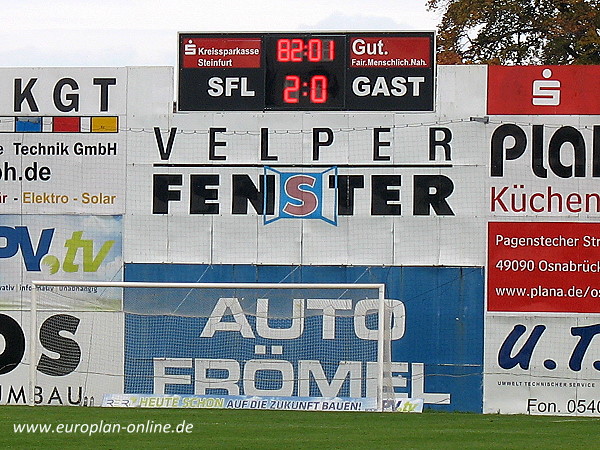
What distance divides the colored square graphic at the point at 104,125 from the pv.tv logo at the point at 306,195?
2.44m

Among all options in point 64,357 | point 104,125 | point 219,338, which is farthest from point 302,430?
Answer: point 104,125

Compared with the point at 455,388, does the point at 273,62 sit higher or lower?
higher

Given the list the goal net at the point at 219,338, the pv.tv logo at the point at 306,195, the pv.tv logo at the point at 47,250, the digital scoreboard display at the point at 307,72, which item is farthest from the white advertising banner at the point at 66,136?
the pv.tv logo at the point at 306,195

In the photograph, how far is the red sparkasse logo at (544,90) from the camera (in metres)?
19.9

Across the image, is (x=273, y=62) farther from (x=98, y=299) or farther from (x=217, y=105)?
(x=98, y=299)

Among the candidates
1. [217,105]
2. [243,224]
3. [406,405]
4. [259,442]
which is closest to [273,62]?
[217,105]

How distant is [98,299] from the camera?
67.6 feet

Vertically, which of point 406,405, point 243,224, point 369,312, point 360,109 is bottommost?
point 406,405

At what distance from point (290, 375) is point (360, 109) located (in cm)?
416

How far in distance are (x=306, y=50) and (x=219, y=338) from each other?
15.0ft

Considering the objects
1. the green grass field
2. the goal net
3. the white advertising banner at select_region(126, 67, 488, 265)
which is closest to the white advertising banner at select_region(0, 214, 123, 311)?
the goal net

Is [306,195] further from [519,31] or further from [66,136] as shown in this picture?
[519,31]

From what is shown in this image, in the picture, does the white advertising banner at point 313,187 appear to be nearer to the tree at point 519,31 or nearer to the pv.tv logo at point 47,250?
the pv.tv logo at point 47,250

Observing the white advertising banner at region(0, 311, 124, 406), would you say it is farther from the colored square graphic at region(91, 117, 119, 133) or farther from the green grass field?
the colored square graphic at region(91, 117, 119, 133)
